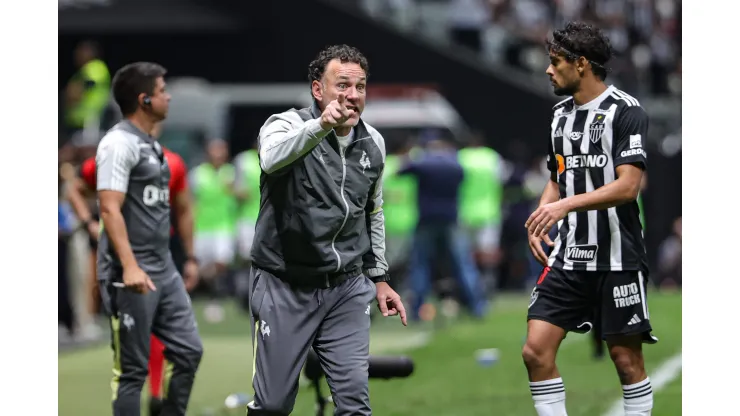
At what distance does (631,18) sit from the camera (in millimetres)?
34562

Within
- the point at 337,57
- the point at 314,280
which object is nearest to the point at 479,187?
the point at 314,280

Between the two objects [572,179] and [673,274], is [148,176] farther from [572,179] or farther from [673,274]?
[673,274]

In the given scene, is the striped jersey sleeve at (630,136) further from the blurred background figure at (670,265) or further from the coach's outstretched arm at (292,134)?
the blurred background figure at (670,265)

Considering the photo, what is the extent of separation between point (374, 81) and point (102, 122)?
9996 millimetres

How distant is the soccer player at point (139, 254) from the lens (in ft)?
26.8

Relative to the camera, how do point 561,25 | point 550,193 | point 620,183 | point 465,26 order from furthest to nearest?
1. point 465,26
2. point 561,25
3. point 550,193
4. point 620,183

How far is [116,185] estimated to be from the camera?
26.8 ft

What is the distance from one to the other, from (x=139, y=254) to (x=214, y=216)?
12.4 meters

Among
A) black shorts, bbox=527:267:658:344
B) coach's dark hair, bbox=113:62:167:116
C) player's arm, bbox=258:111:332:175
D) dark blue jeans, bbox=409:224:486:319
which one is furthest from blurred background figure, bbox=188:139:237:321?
player's arm, bbox=258:111:332:175

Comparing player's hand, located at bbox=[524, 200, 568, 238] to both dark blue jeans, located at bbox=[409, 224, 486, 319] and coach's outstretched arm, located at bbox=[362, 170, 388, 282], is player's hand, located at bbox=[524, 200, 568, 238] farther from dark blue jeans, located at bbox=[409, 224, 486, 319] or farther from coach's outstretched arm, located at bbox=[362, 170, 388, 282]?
dark blue jeans, located at bbox=[409, 224, 486, 319]

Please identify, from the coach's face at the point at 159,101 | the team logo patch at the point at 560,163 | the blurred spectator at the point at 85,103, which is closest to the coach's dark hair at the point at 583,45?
the team logo patch at the point at 560,163

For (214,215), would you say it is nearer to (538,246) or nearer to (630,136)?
(538,246)

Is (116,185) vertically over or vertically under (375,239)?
over

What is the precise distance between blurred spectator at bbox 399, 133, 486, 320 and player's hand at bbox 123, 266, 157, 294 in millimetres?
9906
